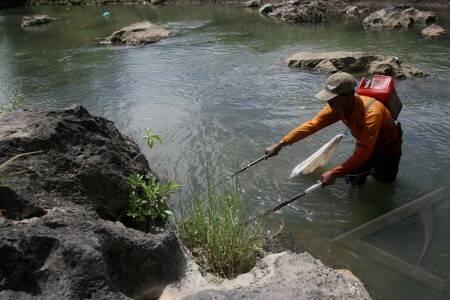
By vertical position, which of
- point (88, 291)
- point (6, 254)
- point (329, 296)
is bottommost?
point (329, 296)

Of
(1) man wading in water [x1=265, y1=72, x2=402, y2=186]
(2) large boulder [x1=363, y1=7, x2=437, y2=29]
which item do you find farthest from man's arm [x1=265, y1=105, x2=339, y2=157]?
(2) large boulder [x1=363, y1=7, x2=437, y2=29]

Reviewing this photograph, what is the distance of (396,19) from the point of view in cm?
1770

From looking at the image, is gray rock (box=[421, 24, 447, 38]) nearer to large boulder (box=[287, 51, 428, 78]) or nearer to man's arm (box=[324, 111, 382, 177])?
large boulder (box=[287, 51, 428, 78])

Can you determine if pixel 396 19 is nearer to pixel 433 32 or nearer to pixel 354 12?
pixel 433 32

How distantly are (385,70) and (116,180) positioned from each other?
28.6 feet

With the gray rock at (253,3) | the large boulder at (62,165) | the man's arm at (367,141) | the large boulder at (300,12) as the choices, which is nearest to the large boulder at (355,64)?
the man's arm at (367,141)

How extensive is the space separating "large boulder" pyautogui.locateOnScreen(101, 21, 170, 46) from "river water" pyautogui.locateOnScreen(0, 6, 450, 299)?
1.74ft

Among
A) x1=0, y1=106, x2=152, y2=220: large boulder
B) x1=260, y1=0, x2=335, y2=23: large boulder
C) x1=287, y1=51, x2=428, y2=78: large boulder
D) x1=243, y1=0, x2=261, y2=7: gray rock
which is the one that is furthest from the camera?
x1=243, y1=0, x2=261, y2=7: gray rock

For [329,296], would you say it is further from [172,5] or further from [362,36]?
[172,5]

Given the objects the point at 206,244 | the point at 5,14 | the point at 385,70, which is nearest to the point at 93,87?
the point at 385,70

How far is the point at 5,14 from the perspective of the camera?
30391 millimetres

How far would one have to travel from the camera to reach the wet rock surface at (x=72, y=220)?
284 centimetres

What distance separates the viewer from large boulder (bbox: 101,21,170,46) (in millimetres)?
17031

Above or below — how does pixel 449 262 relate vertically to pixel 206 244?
below
